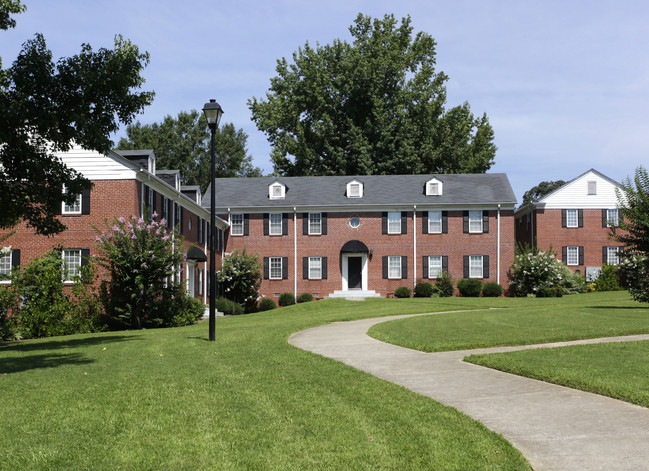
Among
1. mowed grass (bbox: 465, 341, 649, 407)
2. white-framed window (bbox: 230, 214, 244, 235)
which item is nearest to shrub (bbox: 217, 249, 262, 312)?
white-framed window (bbox: 230, 214, 244, 235)

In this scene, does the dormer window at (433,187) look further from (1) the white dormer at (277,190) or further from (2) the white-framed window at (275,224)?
(2) the white-framed window at (275,224)

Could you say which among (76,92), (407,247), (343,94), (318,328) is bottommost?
(318,328)

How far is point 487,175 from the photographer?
42406 mm

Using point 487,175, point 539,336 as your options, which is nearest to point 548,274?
point 487,175

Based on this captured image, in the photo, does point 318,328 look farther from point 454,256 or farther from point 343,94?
point 343,94

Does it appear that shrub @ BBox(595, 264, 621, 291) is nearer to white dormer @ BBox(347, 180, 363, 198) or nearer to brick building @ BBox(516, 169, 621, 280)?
brick building @ BBox(516, 169, 621, 280)

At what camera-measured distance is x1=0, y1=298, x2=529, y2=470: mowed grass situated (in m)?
5.11

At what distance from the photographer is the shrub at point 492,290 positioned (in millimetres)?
38156

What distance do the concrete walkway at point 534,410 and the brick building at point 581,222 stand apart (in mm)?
32614

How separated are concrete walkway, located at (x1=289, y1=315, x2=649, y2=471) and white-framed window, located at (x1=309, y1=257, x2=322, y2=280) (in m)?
Result: 28.8

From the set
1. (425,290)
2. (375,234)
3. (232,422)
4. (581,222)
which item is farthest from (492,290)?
(232,422)

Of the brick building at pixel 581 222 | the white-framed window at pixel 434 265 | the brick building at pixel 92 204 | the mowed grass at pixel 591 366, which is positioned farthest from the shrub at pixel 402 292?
the mowed grass at pixel 591 366

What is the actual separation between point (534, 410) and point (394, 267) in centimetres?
3316

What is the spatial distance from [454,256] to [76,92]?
96.8 feet
